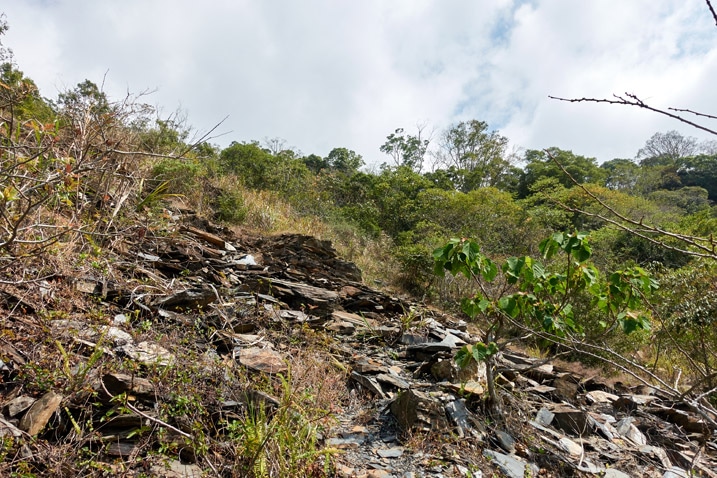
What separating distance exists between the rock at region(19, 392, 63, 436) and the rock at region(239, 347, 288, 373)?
1080 mm

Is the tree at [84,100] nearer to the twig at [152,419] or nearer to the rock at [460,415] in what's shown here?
the twig at [152,419]

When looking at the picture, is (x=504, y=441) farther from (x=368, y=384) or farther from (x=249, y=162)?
(x=249, y=162)

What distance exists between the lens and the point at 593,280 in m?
2.40

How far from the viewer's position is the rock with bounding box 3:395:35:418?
5.87 ft

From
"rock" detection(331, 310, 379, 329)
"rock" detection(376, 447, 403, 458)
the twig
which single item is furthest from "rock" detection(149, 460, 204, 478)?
"rock" detection(331, 310, 379, 329)

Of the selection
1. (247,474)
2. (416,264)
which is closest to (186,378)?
(247,474)

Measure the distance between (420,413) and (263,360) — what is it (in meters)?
1.17

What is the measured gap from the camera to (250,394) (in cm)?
226

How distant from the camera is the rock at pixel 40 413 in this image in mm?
1715

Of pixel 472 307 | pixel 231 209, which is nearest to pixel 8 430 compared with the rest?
pixel 472 307

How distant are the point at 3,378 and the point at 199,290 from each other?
1709 millimetres

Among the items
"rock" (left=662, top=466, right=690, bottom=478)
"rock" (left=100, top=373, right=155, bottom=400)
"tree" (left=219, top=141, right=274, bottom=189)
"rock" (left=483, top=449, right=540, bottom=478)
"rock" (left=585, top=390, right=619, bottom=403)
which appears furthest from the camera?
"tree" (left=219, top=141, right=274, bottom=189)

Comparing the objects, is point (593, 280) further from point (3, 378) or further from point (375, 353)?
point (3, 378)

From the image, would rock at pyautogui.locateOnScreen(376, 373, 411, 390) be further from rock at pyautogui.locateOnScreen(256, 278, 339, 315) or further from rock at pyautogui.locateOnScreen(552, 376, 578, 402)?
rock at pyautogui.locateOnScreen(552, 376, 578, 402)
